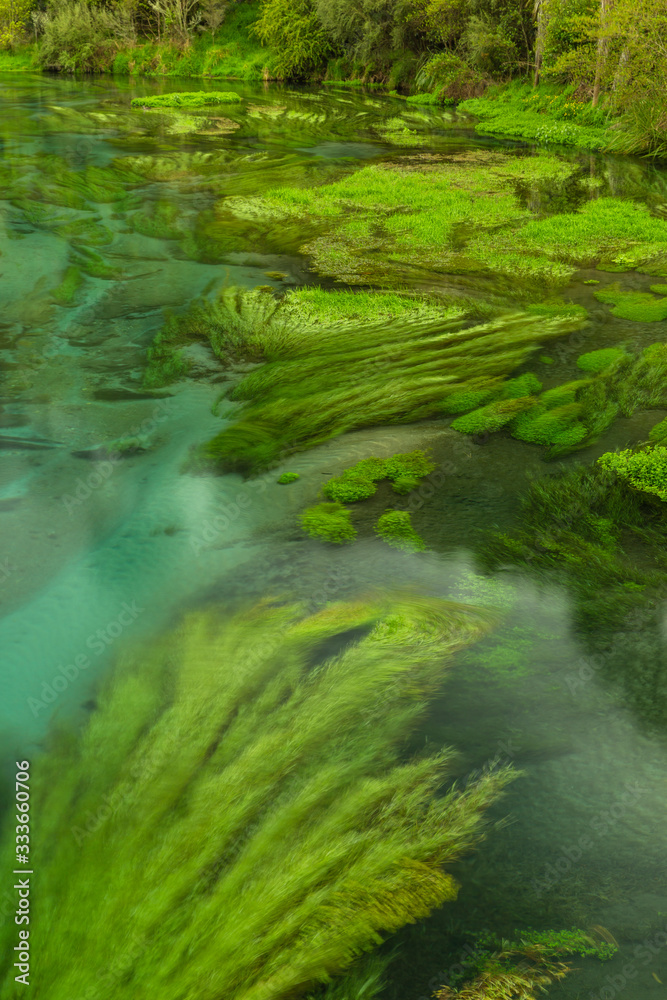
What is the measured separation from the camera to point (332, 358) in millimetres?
7609

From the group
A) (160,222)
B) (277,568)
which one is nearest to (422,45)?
(160,222)

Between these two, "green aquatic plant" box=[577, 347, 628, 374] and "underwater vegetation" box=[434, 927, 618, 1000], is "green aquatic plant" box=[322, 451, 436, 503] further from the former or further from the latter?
"underwater vegetation" box=[434, 927, 618, 1000]

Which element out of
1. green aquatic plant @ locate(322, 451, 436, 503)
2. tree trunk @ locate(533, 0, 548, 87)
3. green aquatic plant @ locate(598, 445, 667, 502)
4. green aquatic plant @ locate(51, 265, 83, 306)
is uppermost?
tree trunk @ locate(533, 0, 548, 87)

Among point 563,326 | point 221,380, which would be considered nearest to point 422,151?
point 563,326

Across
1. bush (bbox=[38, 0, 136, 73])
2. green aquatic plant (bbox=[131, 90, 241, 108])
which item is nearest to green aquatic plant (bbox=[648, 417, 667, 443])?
green aquatic plant (bbox=[131, 90, 241, 108])

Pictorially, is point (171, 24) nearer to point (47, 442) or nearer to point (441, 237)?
point (441, 237)

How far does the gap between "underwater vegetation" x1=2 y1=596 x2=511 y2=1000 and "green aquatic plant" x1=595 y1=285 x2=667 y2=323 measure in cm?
570

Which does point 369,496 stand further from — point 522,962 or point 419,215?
point 419,215

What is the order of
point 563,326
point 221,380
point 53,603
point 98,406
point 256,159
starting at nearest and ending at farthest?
point 53,603 → point 98,406 → point 221,380 → point 563,326 → point 256,159

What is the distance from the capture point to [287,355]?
305 inches

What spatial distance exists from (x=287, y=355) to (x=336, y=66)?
30.2m

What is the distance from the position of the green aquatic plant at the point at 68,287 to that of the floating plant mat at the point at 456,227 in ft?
10.6

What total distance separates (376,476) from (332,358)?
2.16m

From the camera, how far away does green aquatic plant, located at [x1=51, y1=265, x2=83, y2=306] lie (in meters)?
9.24
